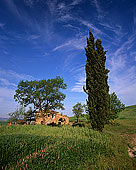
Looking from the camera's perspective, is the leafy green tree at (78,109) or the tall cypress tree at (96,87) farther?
the leafy green tree at (78,109)

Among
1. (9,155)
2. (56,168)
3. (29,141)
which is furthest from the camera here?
(29,141)

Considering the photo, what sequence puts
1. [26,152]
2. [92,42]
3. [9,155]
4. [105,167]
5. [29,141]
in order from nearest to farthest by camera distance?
[105,167] < [9,155] < [26,152] < [29,141] < [92,42]

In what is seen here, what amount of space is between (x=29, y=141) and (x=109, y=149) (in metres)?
5.57

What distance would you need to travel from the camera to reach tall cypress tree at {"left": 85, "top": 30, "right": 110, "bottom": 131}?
46.2 ft

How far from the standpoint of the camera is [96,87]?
49.6ft

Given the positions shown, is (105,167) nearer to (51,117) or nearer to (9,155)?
(9,155)

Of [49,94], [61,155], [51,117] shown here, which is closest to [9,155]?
[61,155]

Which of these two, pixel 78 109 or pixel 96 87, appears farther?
pixel 78 109

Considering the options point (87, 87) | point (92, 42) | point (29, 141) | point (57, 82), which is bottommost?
point (29, 141)

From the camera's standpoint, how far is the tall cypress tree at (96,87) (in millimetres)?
14092

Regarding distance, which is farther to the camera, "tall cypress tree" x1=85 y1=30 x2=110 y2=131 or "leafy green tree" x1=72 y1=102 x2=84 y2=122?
"leafy green tree" x1=72 y1=102 x2=84 y2=122

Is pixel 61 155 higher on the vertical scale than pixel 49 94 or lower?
lower

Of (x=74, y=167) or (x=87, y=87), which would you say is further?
(x=87, y=87)

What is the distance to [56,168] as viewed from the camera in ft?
16.3
